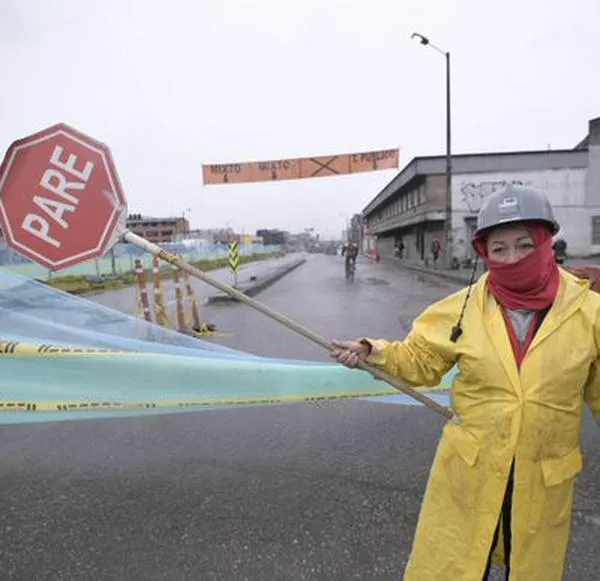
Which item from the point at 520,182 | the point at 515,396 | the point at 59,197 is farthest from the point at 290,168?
the point at 515,396

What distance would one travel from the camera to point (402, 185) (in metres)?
35.4

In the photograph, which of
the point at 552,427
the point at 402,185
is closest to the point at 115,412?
the point at 552,427

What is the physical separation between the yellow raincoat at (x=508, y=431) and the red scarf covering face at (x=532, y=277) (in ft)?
0.14

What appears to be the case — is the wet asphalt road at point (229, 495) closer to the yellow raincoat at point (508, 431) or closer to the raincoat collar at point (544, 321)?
the yellow raincoat at point (508, 431)

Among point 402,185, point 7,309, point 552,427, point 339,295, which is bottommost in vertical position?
point 339,295

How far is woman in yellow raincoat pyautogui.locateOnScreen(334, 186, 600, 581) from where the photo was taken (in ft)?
4.86

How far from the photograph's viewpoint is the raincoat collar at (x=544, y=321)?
1.48m

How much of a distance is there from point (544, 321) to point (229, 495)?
230cm

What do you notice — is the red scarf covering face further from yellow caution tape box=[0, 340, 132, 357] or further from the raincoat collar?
yellow caution tape box=[0, 340, 132, 357]

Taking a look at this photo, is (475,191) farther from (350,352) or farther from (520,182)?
(350,352)

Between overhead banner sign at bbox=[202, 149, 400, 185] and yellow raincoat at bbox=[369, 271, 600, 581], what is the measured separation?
21677mm

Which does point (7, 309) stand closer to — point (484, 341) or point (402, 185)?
point (484, 341)

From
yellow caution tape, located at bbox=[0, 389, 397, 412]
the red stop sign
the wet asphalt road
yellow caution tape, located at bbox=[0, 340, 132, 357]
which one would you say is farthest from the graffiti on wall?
the red stop sign

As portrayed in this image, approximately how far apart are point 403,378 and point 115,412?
2033 mm
